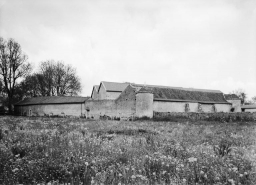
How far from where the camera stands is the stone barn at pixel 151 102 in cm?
3356

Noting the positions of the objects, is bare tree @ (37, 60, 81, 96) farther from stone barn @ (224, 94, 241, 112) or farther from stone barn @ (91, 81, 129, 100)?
stone barn @ (224, 94, 241, 112)

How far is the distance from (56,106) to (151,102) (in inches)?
756

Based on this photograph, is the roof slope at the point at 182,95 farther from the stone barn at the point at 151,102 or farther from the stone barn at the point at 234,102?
the stone barn at the point at 234,102

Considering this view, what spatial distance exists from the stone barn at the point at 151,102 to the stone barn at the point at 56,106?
92.8 inches

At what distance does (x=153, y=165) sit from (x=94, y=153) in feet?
6.64

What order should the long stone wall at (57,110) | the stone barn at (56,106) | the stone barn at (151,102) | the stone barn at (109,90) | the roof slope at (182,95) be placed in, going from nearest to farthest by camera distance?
the stone barn at (151,102)
the long stone wall at (57,110)
the stone barn at (56,106)
the roof slope at (182,95)
the stone barn at (109,90)

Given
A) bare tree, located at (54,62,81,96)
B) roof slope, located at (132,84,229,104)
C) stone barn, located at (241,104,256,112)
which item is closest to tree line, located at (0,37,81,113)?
bare tree, located at (54,62,81,96)

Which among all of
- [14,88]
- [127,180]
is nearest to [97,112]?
[14,88]

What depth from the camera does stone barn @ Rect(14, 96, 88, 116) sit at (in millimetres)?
39656

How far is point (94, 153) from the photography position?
20.7 feet

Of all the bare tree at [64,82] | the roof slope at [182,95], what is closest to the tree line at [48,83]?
the bare tree at [64,82]

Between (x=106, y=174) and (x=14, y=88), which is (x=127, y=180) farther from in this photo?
(x=14, y=88)

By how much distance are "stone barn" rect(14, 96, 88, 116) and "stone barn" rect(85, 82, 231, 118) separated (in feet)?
7.73

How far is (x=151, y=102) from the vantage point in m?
33.9
